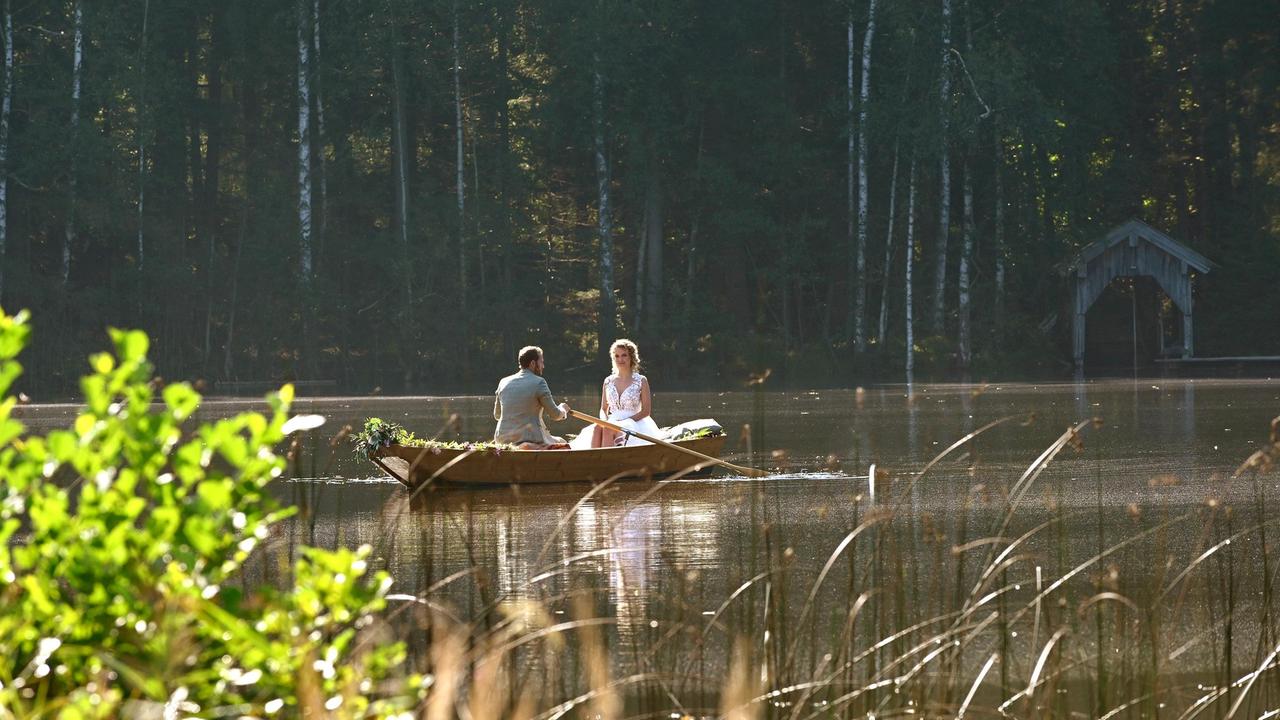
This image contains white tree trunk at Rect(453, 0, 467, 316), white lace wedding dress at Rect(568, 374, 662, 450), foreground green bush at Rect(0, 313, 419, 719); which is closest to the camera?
foreground green bush at Rect(0, 313, 419, 719)

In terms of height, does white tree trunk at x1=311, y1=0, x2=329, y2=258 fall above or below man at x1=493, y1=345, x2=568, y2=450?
above

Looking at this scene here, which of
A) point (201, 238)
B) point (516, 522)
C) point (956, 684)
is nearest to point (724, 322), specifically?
point (201, 238)

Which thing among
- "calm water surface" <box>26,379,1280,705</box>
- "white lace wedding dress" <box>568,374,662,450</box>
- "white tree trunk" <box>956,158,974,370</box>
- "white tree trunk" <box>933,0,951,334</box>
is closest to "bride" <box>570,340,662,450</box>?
"white lace wedding dress" <box>568,374,662,450</box>

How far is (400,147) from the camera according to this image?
1836 inches

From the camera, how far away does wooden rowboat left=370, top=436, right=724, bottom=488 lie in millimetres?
16203

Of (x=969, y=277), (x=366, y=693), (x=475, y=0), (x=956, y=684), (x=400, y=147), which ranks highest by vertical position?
(x=475, y=0)

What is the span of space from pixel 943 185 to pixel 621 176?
883 centimetres

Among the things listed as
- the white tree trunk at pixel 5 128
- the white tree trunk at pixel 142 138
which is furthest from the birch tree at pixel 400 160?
the white tree trunk at pixel 5 128

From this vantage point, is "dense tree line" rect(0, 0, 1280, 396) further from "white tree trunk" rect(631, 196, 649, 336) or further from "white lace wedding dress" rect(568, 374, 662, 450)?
"white lace wedding dress" rect(568, 374, 662, 450)

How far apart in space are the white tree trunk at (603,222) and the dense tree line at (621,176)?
0.41ft

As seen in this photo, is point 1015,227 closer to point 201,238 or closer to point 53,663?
point 201,238

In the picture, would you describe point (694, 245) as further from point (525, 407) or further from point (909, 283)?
point (525, 407)

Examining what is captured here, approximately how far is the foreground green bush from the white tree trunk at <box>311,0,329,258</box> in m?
42.8

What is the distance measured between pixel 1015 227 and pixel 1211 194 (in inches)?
302
